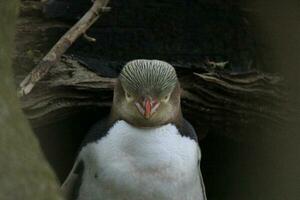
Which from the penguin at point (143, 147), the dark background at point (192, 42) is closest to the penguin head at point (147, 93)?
the penguin at point (143, 147)

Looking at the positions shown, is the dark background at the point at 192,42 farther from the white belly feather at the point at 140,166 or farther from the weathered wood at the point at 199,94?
the white belly feather at the point at 140,166

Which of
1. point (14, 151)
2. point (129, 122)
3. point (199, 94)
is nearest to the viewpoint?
point (14, 151)

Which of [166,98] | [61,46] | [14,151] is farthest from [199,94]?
[14,151]

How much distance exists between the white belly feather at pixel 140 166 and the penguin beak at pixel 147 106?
103mm

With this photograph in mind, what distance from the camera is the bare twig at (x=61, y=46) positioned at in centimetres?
188

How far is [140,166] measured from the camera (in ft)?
6.70

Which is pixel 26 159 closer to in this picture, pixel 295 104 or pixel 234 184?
pixel 295 104

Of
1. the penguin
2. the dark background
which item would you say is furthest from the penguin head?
the dark background

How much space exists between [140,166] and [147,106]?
183mm

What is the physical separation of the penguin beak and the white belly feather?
103 mm

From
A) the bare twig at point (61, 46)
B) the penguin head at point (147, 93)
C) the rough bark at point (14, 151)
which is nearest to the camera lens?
the rough bark at point (14, 151)

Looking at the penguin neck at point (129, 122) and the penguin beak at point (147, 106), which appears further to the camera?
the penguin neck at point (129, 122)

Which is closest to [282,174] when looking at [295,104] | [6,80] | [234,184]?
[295,104]

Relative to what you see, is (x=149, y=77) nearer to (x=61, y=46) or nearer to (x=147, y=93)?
(x=147, y=93)
